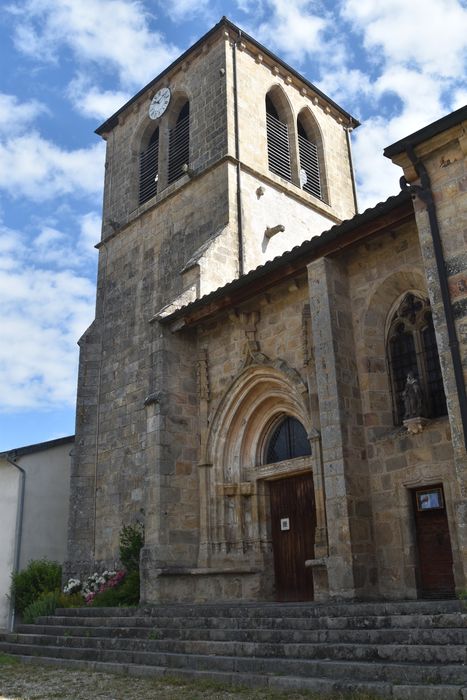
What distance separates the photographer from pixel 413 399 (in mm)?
9477

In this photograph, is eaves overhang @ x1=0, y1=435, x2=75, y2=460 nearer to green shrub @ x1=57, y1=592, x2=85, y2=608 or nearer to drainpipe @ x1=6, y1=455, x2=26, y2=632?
drainpipe @ x1=6, y1=455, x2=26, y2=632

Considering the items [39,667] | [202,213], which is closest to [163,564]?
[39,667]

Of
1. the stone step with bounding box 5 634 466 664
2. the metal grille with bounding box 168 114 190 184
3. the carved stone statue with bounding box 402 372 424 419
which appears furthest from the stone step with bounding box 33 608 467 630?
the metal grille with bounding box 168 114 190 184

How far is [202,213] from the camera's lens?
1603 centimetres

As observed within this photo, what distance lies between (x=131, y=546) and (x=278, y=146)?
35.9 feet

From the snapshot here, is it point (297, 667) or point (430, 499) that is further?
point (430, 499)

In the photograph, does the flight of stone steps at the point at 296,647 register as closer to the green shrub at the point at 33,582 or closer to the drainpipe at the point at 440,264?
the drainpipe at the point at 440,264

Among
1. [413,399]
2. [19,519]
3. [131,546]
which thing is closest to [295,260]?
[413,399]

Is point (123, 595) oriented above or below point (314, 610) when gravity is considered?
above

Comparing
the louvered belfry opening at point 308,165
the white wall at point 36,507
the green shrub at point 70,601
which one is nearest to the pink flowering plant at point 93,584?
the green shrub at point 70,601

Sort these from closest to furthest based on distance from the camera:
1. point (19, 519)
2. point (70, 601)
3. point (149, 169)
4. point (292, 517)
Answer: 1. point (292, 517)
2. point (70, 601)
3. point (19, 519)
4. point (149, 169)

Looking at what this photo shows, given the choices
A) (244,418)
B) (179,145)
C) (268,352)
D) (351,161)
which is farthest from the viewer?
(351,161)

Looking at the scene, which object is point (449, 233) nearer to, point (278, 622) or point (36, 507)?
point (278, 622)

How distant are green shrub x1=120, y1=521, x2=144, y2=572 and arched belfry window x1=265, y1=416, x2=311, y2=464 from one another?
10.9 ft
